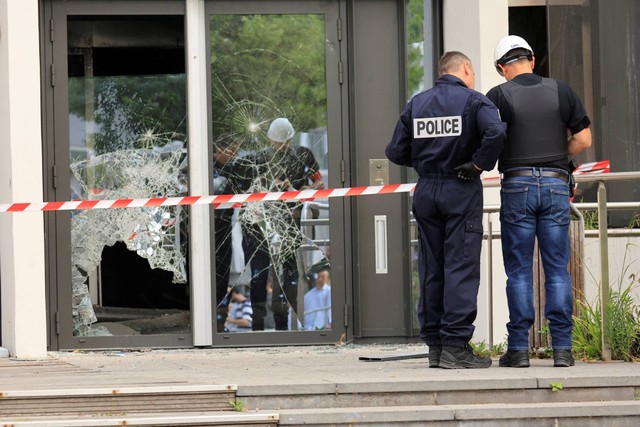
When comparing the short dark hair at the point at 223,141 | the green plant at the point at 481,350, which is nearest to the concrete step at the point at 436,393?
the green plant at the point at 481,350

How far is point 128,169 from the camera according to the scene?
9852mm

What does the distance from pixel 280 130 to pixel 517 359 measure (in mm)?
3194

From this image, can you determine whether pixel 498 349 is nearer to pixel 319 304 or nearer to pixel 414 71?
pixel 319 304

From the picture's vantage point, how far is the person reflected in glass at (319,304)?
990 centimetres

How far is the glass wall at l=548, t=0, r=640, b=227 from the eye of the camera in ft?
33.4

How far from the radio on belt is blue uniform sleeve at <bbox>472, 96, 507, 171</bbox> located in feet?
0.46

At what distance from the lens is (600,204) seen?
7.91 m

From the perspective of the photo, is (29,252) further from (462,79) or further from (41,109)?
(462,79)

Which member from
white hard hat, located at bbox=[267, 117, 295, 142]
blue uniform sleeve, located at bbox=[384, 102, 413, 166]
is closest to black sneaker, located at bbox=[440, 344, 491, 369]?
blue uniform sleeve, located at bbox=[384, 102, 413, 166]

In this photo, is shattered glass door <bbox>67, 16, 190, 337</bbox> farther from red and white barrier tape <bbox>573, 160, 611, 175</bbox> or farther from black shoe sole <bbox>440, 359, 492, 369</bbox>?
red and white barrier tape <bbox>573, 160, 611, 175</bbox>

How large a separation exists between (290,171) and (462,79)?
2663mm

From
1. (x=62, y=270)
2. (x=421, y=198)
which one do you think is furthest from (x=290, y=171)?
(x=421, y=198)

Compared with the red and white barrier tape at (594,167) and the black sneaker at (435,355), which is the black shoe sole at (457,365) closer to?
the black sneaker at (435,355)

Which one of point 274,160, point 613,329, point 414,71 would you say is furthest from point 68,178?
point 613,329
